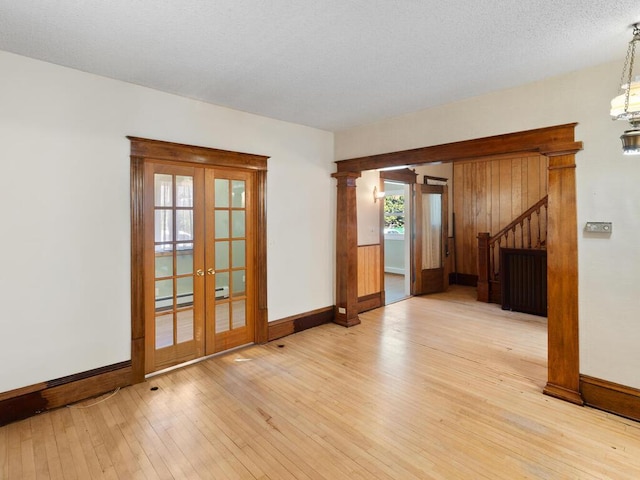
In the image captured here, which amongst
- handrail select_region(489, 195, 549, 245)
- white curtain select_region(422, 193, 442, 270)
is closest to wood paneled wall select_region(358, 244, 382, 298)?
white curtain select_region(422, 193, 442, 270)

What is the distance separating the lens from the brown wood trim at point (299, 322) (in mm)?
4449

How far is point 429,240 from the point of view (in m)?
7.14

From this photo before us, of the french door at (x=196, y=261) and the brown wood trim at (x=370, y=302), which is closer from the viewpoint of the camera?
the french door at (x=196, y=261)

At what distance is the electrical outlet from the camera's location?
2.76 m

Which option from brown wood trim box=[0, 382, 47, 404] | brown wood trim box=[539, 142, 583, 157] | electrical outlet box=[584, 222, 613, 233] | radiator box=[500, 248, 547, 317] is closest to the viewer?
brown wood trim box=[0, 382, 47, 404]

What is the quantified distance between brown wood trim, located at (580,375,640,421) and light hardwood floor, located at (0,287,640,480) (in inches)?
3.7

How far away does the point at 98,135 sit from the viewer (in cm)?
304

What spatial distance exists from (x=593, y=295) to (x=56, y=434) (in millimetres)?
4429

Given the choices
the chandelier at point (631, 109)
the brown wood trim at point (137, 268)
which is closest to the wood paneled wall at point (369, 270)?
the brown wood trim at point (137, 268)

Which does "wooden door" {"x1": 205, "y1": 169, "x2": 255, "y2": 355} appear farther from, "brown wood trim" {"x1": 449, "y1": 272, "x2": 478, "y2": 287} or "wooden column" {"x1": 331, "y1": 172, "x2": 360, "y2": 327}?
"brown wood trim" {"x1": 449, "y1": 272, "x2": 478, "y2": 287}

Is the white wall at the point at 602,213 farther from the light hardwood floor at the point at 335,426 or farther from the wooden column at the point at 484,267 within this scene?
the wooden column at the point at 484,267

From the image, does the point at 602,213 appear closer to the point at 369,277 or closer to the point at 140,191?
the point at 369,277

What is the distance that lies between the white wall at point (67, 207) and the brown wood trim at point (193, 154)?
0.28ft

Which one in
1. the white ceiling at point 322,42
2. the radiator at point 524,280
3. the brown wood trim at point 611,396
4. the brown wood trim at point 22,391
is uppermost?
the white ceiling at point 322,42
